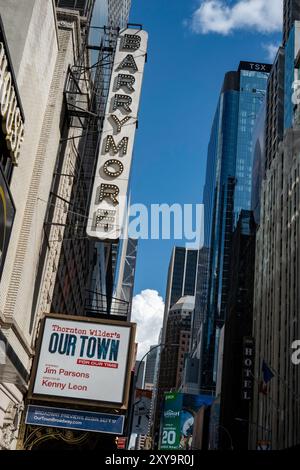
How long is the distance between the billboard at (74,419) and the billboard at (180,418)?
131 metres

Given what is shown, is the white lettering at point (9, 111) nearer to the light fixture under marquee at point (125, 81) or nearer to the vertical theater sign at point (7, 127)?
the vertical theater sign at point (7, 127)

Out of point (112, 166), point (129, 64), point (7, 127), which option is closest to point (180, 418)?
point (129, 64)

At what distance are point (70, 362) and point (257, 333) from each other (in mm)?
82610

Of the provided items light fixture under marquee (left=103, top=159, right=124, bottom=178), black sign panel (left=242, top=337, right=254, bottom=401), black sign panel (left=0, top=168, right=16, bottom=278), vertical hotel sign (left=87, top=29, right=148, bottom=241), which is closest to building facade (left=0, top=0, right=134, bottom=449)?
black sign panel (left=0, top=168, right=16, bottom=278)

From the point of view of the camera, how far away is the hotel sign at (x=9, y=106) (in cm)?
1574

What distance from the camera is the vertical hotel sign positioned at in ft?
84.7

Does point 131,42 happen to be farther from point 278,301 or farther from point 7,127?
point 278,301

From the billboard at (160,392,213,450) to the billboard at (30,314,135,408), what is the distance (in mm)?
130780

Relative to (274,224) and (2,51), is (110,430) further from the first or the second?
(274,224)

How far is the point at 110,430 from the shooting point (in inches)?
775

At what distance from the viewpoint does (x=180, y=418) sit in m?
171

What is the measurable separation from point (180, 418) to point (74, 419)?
521 feet

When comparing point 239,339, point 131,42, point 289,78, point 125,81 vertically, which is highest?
→ point 289,78
